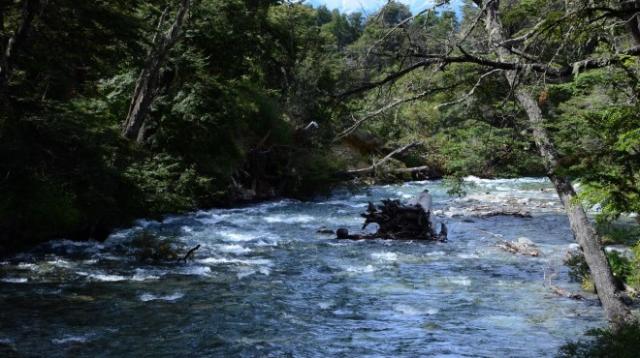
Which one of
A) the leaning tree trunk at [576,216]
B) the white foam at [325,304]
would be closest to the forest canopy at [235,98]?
the leaning tree trunk at [576,216]

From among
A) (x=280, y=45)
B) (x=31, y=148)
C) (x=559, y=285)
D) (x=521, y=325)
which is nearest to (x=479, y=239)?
(x=559, y=285)

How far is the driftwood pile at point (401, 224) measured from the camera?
1728 centimetres

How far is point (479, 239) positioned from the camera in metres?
17.6

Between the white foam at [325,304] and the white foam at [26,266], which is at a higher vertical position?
the white foam at [325,304]

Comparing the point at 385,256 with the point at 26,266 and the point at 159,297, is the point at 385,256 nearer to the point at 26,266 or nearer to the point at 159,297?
the point at 159,297

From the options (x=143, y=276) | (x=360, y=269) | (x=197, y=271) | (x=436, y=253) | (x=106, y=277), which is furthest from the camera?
(x=436, y=253)

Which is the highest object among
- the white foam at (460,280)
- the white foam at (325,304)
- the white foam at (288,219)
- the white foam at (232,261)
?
the white foam at (460,280)

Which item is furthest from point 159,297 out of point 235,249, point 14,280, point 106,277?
point 235,249

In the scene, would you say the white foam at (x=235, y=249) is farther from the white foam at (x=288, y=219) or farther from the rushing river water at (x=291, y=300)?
the white foam at (x=288, y=219)

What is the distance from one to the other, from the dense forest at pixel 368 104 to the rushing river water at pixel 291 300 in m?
1.18

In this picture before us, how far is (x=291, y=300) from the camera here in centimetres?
1075

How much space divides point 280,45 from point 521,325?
28607mm

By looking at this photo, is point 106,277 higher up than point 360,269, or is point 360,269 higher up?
point 360,269

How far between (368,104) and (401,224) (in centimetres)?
1190
